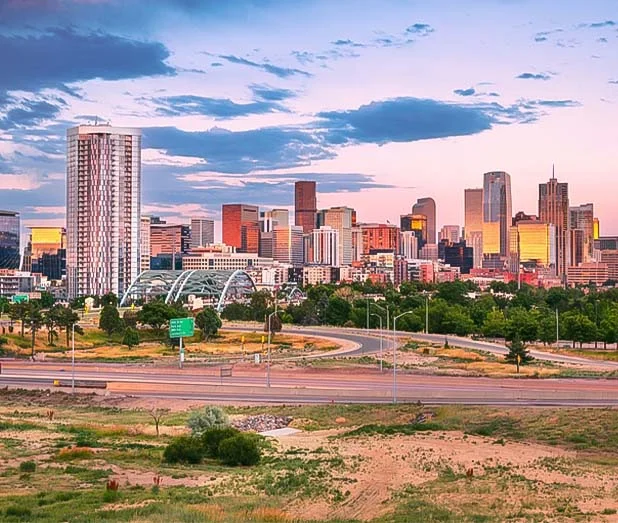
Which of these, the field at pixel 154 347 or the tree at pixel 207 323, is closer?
the field at pixel 154 347

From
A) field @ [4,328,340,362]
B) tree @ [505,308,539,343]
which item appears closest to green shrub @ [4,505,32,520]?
field @ [4,328,340,362]

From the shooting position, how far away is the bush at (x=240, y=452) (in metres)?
40.7

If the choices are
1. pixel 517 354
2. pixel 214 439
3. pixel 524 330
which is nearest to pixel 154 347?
pixel 517 354

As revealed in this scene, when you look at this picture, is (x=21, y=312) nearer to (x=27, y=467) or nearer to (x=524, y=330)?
(x=524, y=330)

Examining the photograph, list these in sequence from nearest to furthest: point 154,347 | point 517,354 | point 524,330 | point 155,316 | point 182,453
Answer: point 182,453 < point 517,354 < point 154,347 < point 524,330 < point 155,316

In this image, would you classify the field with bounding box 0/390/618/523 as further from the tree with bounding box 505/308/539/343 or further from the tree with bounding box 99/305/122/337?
the tree with bounding box 99/305/122/337

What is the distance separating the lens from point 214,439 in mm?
42875

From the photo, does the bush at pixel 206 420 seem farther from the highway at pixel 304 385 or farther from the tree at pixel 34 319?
the tree at pixel 34 319

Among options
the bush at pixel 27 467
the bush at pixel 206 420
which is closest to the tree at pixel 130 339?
the bush at pixel 206 420

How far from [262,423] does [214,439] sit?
11.7 m

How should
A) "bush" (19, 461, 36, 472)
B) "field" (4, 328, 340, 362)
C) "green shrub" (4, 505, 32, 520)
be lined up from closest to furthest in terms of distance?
1. "green shrub" (4, 505, 32, 520)
2. "bush" (19, 461, 36, 472)
3. "field" (4, 328, 340, 362)

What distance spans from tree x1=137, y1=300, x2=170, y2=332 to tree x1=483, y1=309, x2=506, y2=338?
48.3m

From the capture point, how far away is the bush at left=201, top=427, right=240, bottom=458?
42656mm

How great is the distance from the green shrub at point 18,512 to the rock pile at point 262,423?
24.7 metres
